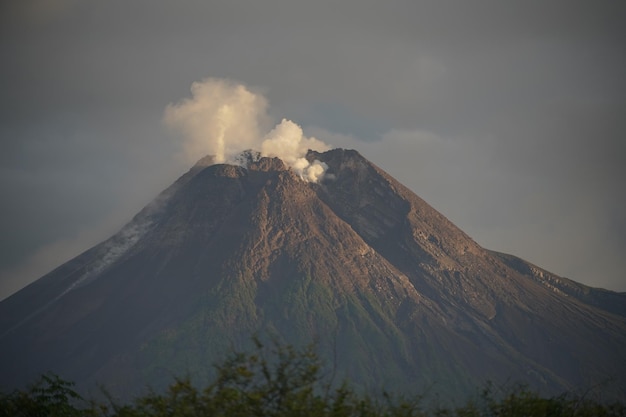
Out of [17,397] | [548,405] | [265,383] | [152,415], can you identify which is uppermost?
[548,405]

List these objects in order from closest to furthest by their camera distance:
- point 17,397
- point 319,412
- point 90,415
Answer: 1. point 319,412
2. point 90,415
3. point 17,397

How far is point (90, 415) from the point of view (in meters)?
45.0

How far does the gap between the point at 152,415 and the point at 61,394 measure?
12540mm

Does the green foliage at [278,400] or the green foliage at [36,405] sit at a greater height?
the green foliage at [278,400]

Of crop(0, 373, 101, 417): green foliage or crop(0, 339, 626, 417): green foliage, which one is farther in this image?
crop(0, 373, 101, 417): green foliage

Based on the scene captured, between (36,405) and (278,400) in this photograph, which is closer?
(278,400)

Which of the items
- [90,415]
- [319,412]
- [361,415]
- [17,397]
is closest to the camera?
[319,412]

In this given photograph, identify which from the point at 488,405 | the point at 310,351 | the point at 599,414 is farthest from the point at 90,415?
the point at 599,414

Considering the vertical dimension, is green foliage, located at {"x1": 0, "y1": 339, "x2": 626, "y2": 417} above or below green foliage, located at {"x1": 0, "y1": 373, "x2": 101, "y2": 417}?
above

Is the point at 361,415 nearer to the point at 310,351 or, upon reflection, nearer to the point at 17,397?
the point at 310,351

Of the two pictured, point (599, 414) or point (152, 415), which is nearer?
point (152, 415)

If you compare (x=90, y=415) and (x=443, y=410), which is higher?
(x=443, y=410)

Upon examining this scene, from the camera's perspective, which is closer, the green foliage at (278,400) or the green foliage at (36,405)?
the green foliage at (278,400)

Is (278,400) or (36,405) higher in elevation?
(278,400)
